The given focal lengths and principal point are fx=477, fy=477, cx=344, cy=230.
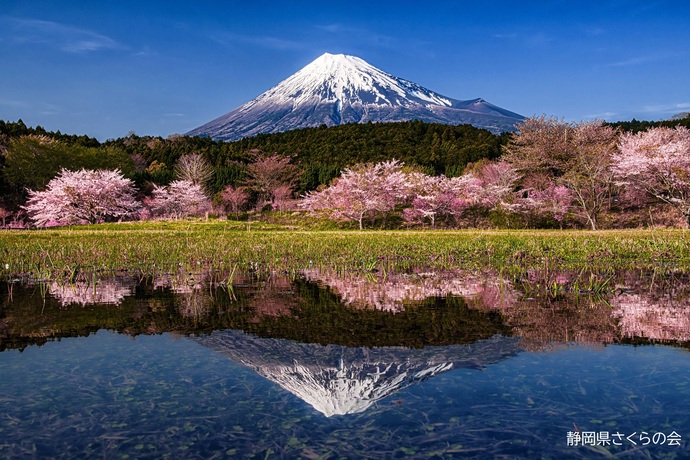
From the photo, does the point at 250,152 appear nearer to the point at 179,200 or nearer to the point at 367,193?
the point at 179,200

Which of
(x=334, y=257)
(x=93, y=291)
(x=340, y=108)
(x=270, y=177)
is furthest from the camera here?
(x=340, y=108)

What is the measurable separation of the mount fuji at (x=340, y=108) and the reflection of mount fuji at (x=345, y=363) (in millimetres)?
153123

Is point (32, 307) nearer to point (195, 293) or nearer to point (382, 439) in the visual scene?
point (195, 293)

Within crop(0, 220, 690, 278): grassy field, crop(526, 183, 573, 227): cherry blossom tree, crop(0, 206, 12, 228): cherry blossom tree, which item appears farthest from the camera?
crop(0, 206, 12, 228): cherry blossom tree

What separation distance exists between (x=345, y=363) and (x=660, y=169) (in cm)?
3688

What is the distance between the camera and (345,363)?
3.79 m

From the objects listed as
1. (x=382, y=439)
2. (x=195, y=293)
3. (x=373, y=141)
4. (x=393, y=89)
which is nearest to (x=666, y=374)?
(x=382, y=439)

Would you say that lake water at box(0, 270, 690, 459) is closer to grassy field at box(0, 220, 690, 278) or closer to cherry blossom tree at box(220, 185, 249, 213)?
grassy field at box(0, 220, 690, 278)

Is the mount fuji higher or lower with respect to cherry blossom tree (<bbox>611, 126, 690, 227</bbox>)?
higher

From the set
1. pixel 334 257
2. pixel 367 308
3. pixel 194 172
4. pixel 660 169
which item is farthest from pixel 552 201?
pixel 194 172

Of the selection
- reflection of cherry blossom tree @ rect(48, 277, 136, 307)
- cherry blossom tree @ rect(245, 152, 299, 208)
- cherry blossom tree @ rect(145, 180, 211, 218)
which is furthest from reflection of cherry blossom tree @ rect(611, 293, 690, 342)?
cherry blossom tree @ rect(245, 152, 299, 208)

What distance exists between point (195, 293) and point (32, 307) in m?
2.10

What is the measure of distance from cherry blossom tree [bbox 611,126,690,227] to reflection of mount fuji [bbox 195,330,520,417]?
3467cm

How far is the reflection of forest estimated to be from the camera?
15.5ft
